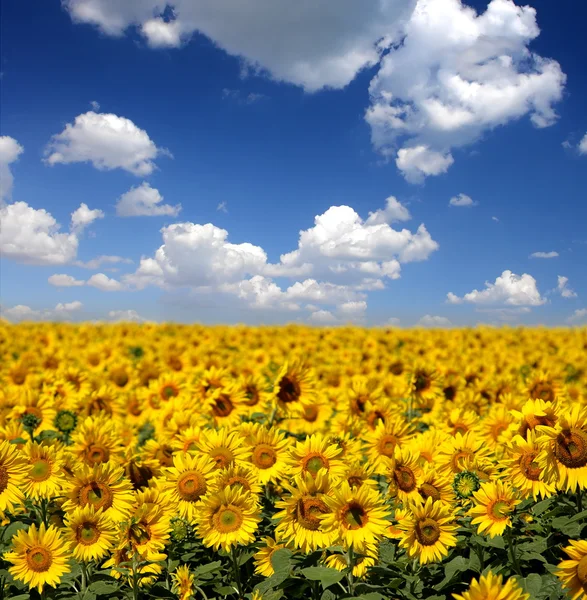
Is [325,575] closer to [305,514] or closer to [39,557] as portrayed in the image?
[305,514]

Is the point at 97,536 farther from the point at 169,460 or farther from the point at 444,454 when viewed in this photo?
the point at 444,454

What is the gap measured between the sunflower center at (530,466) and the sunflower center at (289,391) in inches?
133

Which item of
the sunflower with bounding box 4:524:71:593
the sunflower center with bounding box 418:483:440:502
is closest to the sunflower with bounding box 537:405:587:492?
the sunflower center with bounding box 418:483:440:502

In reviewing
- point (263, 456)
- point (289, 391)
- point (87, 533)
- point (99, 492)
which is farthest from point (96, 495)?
point (289, 391)

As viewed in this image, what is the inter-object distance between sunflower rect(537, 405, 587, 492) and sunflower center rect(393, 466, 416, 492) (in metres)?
1.10

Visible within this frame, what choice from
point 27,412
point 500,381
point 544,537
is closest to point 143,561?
point 544,537

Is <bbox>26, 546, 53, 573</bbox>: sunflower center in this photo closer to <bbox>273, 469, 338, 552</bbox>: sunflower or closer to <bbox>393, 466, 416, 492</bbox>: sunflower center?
<bbox>273, 469, 338, 552</bbox>: sunflower

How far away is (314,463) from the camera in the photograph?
4.87m

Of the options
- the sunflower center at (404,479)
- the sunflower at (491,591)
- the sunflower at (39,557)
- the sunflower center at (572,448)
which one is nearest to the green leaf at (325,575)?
the sunflower at (491,591)

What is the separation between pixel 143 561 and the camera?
446 centimetres

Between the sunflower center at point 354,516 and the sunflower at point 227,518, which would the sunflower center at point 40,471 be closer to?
the sunflower at point 227,518

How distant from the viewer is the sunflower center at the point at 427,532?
13.3 feet

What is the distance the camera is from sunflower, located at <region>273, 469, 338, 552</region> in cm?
411

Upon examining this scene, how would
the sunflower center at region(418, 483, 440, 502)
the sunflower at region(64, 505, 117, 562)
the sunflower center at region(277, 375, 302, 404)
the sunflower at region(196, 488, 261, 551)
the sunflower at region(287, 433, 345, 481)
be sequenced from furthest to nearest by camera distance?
1. the sunflower center at region(277, 375, 302, 404)
2. the sunflower at region(287, 433, 345, 481)
3. the sunflower center at region(418, 483, 440, 502)
4. the sunflower at region(64, 505, 117, 562)
5. the sunflower at region(196, 488, 261, 551)
